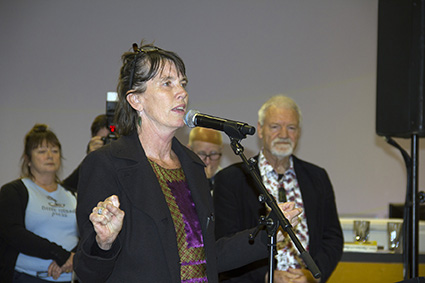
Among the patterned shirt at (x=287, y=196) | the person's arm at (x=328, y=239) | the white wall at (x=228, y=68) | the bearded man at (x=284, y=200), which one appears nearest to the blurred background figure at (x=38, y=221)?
the bearded man at (x=284, y=200)

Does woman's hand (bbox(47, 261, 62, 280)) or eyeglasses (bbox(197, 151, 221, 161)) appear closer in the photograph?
woman's hand (bbox(47, 261, 62, 280))

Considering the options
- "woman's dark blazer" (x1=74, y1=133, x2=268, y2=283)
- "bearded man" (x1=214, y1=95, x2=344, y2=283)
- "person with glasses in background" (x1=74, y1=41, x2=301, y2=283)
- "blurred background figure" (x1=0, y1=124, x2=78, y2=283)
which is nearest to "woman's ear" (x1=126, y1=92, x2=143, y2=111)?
"person with glasses in background" (x1=74, y1=41, x2=301, y2=283)

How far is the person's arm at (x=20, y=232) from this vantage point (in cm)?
352

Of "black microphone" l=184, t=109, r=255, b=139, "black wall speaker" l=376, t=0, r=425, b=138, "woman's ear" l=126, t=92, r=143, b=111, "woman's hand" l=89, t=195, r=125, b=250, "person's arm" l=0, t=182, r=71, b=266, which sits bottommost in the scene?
"person's arm" l=0, t=182, r=71, b=266

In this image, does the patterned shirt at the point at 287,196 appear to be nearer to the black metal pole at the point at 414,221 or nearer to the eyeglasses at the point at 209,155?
the black metal pole at the point at 414,221

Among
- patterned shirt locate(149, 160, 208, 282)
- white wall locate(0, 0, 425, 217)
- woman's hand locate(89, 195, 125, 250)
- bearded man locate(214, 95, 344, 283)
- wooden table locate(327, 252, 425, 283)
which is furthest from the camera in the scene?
white wall locate(0, 0, 425, 217)

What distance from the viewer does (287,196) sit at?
3.17m

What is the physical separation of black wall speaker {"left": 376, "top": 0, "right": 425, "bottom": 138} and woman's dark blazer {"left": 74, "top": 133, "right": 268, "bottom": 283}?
1.34m

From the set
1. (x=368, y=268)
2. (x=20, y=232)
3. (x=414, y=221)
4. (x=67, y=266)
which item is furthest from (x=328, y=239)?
(x=20, y=232)

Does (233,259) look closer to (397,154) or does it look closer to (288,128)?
(288,128)

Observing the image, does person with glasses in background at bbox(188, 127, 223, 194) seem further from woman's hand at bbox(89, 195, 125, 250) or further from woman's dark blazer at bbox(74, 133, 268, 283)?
woman's hand at bbox(89, 195, 125, 250)

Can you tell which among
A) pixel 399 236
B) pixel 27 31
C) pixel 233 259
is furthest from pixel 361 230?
pixel 27 31

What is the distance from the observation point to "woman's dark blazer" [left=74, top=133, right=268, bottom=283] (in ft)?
5.91

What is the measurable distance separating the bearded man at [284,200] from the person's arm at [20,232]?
1209mm
